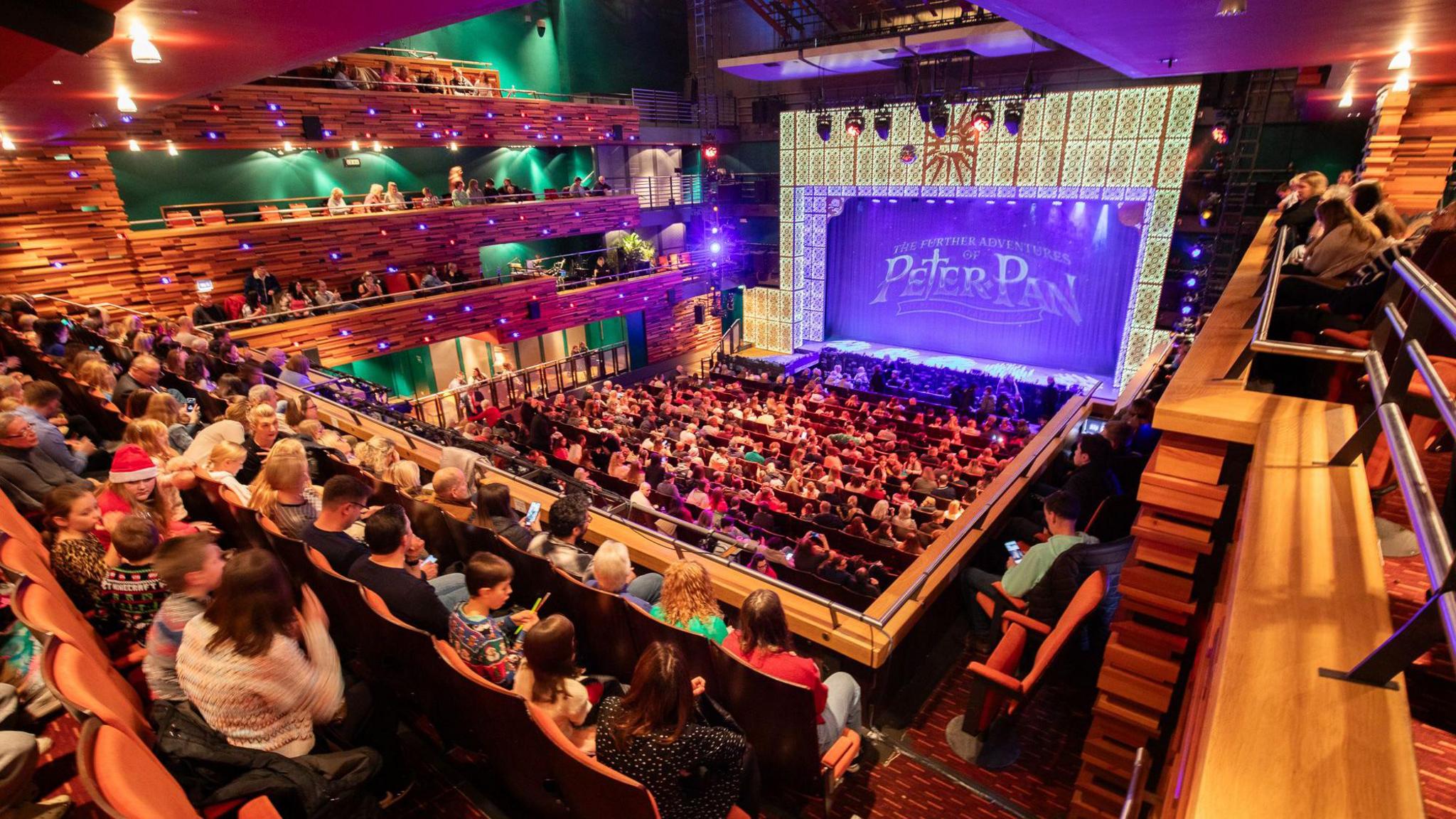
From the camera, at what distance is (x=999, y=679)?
3.03 metres

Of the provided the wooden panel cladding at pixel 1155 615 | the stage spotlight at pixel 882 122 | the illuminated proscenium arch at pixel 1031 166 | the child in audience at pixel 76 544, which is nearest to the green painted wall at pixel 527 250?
the illuminated proscenium arch at pixel 1031 166

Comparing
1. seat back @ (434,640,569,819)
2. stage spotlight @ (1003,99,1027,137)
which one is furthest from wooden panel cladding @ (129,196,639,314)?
seat back @ (434,640,569,819)

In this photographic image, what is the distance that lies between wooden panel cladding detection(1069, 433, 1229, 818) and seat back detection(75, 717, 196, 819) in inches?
121

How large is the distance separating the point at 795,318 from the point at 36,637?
55.2 ft

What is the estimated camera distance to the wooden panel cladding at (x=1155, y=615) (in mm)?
2371

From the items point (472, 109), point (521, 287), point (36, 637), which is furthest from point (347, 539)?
point (472, 109)

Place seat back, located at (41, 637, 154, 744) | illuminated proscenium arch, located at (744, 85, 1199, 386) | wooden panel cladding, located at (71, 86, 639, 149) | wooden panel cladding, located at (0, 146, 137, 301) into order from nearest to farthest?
seat back, located at (41, 637, 154, 744)
wooden panel cladding, located at (0, 146, 137, 301)
wooden panel cladding, located at (71, 86, 639, 149)
illuminated proscenium arch, located at (744, 85, 1199, 386)

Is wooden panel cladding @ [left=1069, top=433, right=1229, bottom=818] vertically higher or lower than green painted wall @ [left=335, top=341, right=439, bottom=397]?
higher

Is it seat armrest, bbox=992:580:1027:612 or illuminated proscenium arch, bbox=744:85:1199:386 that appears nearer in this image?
seat armrest, bbox=992:580:1027:612

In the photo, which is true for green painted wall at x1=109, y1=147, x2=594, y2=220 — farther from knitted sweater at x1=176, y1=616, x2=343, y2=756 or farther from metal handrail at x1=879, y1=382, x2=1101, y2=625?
metal handrail at x1=879, y1=382, x2=1101, y2=625

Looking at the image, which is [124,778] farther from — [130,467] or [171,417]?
[171,417]

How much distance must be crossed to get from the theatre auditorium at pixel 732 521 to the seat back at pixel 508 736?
0.09 ft

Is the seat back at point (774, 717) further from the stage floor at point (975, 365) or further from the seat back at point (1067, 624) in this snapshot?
the stage floor at point (975, 365)

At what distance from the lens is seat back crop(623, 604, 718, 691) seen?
2.79 meters
